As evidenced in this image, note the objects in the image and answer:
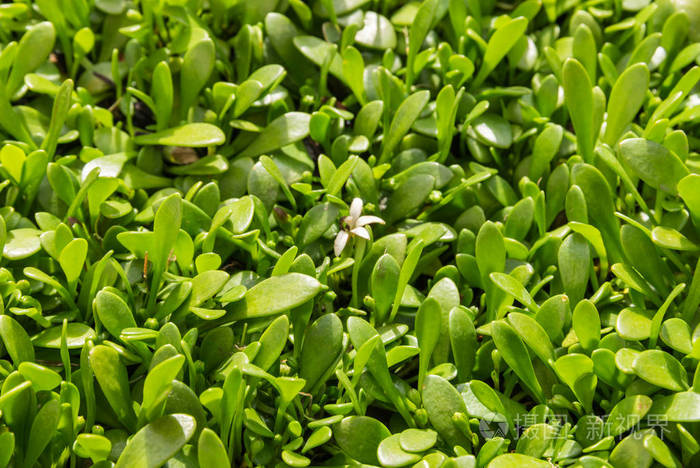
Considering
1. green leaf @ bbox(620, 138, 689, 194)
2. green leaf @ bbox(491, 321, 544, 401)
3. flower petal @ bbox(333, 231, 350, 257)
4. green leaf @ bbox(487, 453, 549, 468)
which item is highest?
green leaf @ bbox(620, 138, 689, 194)

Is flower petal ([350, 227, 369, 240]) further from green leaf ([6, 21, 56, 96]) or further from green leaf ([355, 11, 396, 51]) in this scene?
green leaf ([6, 21, 56, 96])

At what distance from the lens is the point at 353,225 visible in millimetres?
1287

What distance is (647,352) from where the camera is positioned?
3.59 feet

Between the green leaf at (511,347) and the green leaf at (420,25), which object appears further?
the green leaf at (420,25)

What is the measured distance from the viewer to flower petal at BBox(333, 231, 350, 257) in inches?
49.5

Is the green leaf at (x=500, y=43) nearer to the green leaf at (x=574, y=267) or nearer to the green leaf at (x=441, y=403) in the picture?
the green leaf at (x=574, y=267)

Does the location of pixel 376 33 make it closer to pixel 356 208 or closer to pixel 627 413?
pixel 356 208

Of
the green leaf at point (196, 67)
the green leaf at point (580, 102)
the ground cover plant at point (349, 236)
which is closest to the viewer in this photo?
the ground cover plant at point (349, 236)

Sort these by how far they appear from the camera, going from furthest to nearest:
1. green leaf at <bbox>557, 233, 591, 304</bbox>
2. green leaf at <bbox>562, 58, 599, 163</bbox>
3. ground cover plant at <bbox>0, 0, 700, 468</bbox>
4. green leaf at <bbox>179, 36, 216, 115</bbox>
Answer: green leaf at <bbox>179, 36, 216, 115</bbox>, green leaf at <bbox>562, 58, 599, 163</bbox>, green leaf at <bbox>557, 233, 591, 304</bbox>, ground cover plant at <bbox>0, 0, 700, 468</bbox>

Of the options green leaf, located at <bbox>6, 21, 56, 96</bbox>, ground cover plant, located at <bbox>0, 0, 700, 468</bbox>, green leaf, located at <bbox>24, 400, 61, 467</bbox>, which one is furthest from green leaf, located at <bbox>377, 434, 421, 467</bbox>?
green leaf, located at <bbox>6, 21, 56, 96</bbox>

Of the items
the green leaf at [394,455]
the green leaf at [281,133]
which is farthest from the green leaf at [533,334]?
the green leaf at [281,133]

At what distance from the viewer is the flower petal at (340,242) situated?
1.26 m

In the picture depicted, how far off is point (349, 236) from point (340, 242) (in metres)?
0.04

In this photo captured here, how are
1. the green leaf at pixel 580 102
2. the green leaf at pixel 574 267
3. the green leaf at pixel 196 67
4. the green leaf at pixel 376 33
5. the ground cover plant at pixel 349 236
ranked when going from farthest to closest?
the green leaf at pixel 376 33 < the green leaf at pixel 196 67 < the green leaf at pixel 580 102 < the green leaf at pixel 574 267 < the ground cover plant at pixel 349 236
